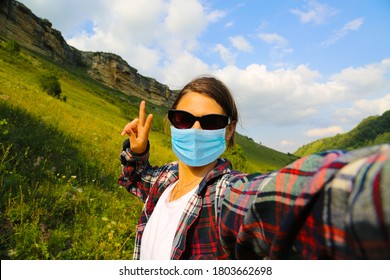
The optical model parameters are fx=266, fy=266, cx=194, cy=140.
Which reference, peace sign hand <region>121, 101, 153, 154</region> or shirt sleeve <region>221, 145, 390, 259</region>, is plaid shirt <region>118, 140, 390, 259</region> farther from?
peace sign hand <region>121, 101, 153, 154</region>

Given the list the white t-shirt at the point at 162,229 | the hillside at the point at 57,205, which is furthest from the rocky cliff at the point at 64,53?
the white t-shirt at the point at 162,229

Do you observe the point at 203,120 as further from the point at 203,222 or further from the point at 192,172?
the point at 203,222

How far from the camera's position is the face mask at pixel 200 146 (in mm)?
2447

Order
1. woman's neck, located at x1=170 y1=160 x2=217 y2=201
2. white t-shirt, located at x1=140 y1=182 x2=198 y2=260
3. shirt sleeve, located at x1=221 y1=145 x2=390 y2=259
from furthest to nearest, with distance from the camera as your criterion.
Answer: woman's neck, located at x1=170 y1=160 x2=217 y2=201 < white t-shirt, located at x1=140 y1=182 x2=198 y2=260 < shirt sleeve, located at x1=221 y1=145 x2=390 y2=259

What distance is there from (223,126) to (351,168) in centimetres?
181

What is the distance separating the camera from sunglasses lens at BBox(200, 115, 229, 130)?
2.42 metres

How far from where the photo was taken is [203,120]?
7.97ft

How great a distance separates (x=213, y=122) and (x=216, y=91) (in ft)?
0.93

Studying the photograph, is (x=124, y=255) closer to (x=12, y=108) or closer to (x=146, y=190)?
(x=146, y=190)

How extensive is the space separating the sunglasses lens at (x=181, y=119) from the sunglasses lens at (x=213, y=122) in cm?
11

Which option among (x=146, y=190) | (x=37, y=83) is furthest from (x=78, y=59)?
(x=146, y=190)

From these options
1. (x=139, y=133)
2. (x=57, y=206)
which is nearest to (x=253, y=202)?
(x=139, y=133)

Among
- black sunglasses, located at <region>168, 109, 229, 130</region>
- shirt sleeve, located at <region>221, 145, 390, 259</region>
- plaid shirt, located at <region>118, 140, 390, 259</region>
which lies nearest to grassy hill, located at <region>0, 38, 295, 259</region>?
black sunglasses, located at <region>168, 109, 229, 130</region>

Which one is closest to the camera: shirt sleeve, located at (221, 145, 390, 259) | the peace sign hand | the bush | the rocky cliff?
shirt sleeve, located at (221, 145, 390, 259)
